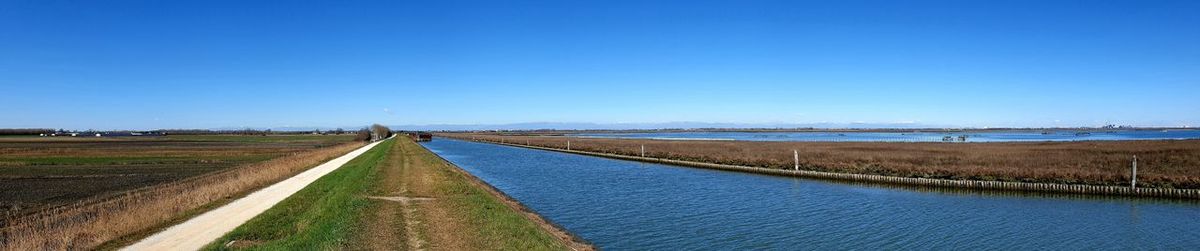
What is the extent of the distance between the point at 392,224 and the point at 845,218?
12.8 meters

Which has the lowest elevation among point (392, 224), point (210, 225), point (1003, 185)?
point (1003, 185)

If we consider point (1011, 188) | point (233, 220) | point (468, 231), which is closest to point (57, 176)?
point (233, 220)

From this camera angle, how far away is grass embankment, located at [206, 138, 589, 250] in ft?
42.9

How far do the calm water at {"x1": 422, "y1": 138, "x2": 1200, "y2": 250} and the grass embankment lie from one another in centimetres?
268

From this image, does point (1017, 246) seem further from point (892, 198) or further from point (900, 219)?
point (892, 198)

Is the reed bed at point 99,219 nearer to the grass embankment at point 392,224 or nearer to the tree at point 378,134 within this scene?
the grass embankment at point 392,224

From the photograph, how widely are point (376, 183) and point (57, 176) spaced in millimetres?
21278

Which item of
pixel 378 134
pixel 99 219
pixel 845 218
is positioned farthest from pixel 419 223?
pixel 378 134

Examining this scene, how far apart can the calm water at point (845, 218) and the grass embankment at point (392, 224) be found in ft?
8.80

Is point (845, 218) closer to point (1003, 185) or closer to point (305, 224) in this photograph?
point (1003, 185)

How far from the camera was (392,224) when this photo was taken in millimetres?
15523

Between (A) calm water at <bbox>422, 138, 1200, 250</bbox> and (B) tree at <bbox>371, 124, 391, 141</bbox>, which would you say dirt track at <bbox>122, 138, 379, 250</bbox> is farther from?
(B) tree at <bbox>371, 124, 391, 141</bbox>

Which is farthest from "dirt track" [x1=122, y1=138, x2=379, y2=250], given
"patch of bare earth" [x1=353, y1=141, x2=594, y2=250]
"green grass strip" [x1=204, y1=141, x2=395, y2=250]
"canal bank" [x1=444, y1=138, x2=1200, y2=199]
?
"canal bank" [x1=444, y1=138, x2=1200, y2=199]

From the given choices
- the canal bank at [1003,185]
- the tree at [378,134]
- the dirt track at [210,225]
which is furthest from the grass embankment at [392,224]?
the tree at [378,134]
